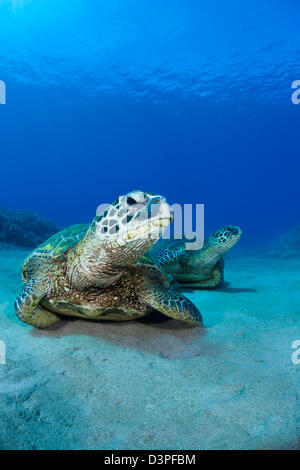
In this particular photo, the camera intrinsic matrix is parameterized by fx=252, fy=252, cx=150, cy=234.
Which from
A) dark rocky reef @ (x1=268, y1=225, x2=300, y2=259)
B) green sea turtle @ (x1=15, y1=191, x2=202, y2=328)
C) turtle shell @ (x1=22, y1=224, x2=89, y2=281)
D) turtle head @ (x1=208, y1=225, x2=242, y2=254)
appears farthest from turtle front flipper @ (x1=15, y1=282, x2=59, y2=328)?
dark rocky reef @ (x1=268, y1=225, x2=300, y2=259)

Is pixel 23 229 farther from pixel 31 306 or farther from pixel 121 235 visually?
pixel 121 235

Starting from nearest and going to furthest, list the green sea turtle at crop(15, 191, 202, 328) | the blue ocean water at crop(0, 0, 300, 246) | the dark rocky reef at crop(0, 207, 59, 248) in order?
the green sea turtle at crop(15, 191, 202, 328), the dark rocky reef at crop(0, 207, 59, 248), the blue ocean water at crop(0, 0, 300, 246)

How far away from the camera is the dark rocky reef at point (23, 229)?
418 inches

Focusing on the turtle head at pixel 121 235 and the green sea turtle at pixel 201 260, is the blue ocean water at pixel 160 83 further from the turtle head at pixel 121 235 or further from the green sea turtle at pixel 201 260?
the turtle head at pixel 121 235

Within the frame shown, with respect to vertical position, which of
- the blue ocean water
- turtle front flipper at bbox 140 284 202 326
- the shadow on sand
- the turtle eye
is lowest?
the shadow on sand

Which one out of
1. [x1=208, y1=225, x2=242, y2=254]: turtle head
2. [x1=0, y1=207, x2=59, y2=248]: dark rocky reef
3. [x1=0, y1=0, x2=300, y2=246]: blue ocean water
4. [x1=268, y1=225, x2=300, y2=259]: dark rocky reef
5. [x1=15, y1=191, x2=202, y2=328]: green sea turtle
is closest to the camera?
[x1=15, y1=191, x2=202, y2=328]: green sea turtle

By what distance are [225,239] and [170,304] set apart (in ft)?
8.46

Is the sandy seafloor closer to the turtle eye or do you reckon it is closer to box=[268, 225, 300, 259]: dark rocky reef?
the turtle eye

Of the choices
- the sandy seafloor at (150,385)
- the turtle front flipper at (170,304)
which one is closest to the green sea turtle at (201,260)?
the sandy seafloor at (150,385)

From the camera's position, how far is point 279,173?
12594cm

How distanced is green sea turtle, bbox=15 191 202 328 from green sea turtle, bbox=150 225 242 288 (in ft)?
6.67

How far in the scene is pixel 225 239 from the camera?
4.98m

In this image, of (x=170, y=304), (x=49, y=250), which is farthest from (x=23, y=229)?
(x=170, y=304)

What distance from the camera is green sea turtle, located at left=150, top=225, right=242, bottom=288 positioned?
200 inches
